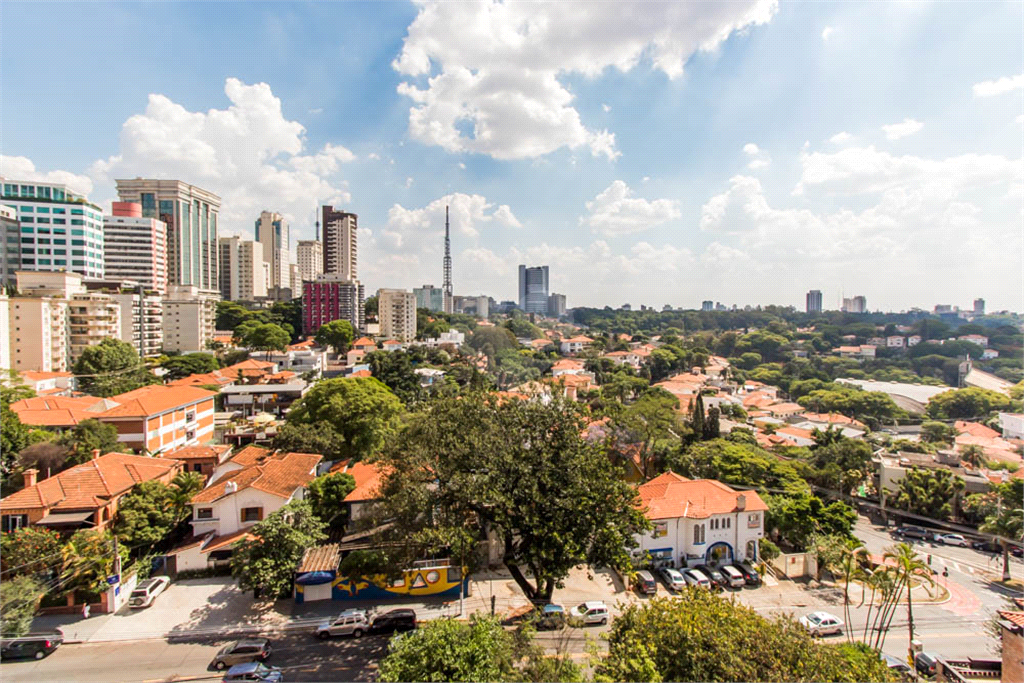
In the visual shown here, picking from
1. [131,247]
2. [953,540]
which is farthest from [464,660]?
[131,247]

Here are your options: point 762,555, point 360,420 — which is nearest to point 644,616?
point 762,555

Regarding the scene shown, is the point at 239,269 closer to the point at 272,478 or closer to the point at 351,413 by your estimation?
the point at 351,413

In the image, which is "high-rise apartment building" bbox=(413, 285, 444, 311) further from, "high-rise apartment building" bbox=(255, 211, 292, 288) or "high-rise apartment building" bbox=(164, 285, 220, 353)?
"high-rise apartment building" bbox=(164, 285, 220, 353)

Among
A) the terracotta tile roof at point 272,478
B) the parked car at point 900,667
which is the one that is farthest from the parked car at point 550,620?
the terracotta tile roof at point 272,478

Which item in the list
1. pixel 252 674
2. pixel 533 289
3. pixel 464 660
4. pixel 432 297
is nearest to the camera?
pixel 464 660

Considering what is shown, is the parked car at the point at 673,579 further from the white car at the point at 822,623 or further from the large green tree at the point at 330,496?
the large green tree at the point at 330,496

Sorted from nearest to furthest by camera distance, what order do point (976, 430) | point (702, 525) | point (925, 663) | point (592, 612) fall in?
point (925, 663) → point (592, 612) → point (702, 525) → point (976, 430)

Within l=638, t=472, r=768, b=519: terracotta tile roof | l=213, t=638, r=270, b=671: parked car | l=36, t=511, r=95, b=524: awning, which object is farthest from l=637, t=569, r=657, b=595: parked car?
l=36, t=511, r=95, b=524: awning
